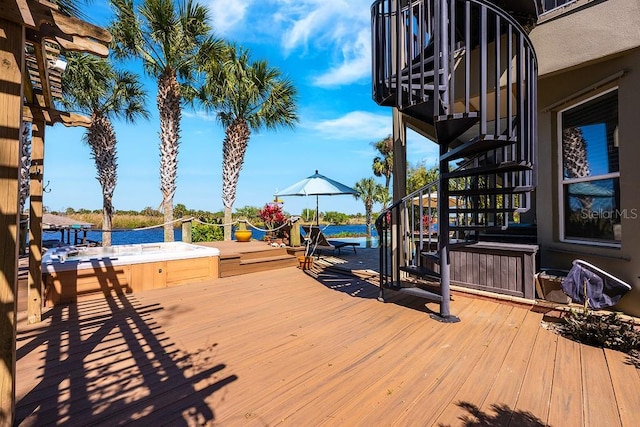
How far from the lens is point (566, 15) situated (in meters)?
3.59

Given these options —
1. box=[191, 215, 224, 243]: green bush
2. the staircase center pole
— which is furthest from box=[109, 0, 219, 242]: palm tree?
the staircase center pole

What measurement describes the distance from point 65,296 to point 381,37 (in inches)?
205

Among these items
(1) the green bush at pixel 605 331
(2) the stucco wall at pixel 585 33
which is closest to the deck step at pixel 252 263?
(1) the green bush at pixel 605 331

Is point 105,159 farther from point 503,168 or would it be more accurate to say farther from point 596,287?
point 596,287

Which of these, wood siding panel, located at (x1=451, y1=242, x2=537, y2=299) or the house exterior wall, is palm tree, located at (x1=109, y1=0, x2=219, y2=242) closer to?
wood siding panel, located at (x1=451, y1=242, x2=537, y2=299)

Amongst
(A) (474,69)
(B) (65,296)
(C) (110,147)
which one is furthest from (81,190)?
(A) (474,69)

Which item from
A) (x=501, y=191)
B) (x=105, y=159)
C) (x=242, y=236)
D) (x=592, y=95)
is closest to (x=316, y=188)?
(x=242, y=236)

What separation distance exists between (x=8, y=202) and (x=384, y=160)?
20.8 m

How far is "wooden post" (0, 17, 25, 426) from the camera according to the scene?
1.42 meters

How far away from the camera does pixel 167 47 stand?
7887 mm

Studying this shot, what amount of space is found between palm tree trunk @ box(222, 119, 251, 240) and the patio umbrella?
3.25 m

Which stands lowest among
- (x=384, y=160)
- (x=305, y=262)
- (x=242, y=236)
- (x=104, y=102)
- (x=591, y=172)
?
(x=305, y=262)

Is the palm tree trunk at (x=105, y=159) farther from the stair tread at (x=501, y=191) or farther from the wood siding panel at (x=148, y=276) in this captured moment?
the stair tread at (x=501, y=191)

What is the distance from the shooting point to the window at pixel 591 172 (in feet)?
11.2
